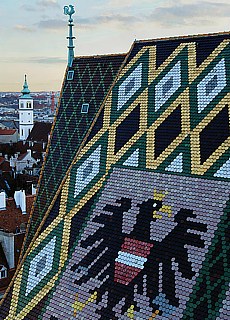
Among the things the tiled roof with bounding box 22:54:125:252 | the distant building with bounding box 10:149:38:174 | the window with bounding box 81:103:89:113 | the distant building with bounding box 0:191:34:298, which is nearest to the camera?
the tiled roof with bounding box 22:54:125:252

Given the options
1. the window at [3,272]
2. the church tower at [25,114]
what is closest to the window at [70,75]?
the window at [3,272]

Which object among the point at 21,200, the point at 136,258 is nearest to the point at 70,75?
the point at 136,258

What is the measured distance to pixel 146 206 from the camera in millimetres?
9500

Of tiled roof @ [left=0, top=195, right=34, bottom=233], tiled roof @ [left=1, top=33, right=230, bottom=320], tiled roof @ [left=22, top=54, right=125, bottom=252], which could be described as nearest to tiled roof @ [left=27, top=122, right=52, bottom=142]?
tiled roof @ [left=0, top=195, right=34, bottom=233]

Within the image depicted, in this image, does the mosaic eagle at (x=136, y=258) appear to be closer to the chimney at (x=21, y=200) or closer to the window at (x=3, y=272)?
the window at (x=3, y=272)

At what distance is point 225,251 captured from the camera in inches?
313

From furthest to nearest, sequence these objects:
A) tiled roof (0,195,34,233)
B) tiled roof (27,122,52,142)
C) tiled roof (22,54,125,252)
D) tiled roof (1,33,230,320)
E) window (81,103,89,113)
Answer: tiled roof (27,122,52,142) → tiled roof (0,195,34,233) → window (81,103,89,113) → tiled roof (22,54,125,252) → tiled roof (1,33,230,320)

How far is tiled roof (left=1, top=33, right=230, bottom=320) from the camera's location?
8.23m

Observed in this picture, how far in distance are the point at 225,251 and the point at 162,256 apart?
3.76 ft

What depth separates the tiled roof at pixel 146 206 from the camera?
8.23 metres

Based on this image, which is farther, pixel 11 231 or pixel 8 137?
pixel 8 137

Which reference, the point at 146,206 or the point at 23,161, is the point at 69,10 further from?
the point at 23,161

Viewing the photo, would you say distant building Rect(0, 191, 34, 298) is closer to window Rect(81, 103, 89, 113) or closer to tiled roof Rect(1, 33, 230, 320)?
tiled roof Rect(1, 33, 230, 320)

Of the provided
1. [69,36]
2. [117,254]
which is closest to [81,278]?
[117,254]
